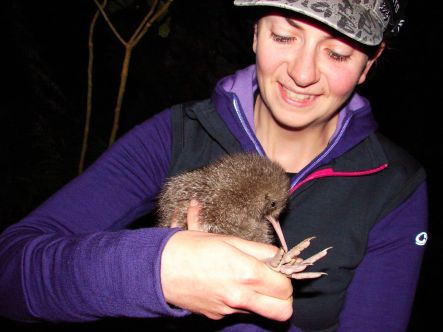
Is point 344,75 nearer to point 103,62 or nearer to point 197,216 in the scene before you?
point 197,216

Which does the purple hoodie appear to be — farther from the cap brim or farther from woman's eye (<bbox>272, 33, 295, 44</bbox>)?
the cap brim

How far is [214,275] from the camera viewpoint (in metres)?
1.26

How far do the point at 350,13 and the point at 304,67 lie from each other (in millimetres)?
320

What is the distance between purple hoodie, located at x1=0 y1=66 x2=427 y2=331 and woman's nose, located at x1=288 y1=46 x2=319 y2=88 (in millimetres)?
399

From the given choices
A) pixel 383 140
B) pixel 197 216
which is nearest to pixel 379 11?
pixel 383 140

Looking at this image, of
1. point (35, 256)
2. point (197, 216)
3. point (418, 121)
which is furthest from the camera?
point (418, 121)

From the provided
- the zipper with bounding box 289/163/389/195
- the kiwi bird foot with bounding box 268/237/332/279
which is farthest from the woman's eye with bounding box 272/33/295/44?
the kiwi bird foot with bounding box 268/237/332/279

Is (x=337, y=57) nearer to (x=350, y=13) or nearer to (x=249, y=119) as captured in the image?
(x=350, y=13)

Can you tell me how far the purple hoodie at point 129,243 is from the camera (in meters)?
1.27

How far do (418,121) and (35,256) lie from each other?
6.16 m

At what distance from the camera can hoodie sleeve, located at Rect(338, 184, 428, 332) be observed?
6.73 feet

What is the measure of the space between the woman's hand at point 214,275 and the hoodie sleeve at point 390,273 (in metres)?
0.99

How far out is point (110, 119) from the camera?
311 inches

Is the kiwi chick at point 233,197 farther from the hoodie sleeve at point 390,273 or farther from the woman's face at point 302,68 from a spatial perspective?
the hoodie sleeve at point 390,273
